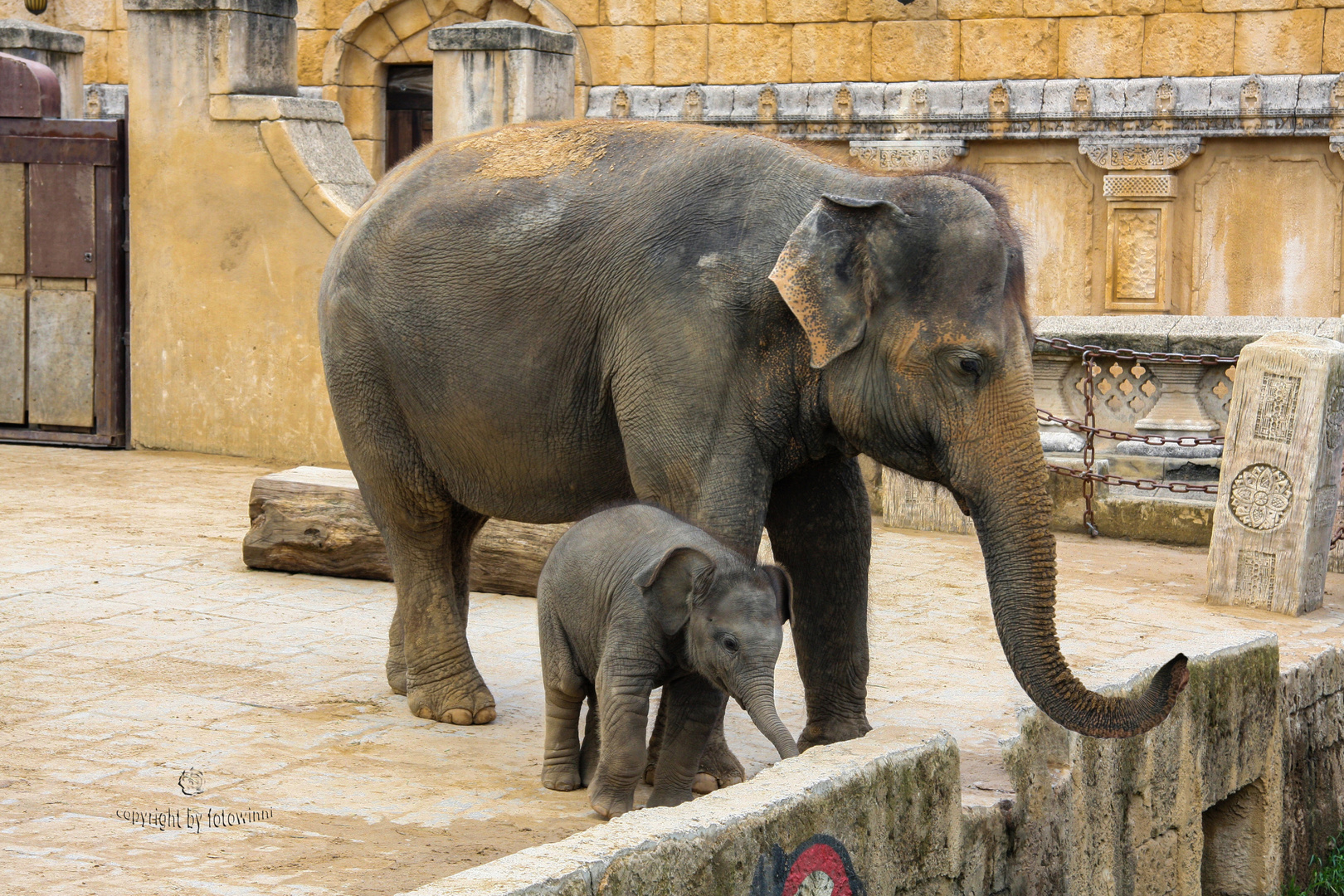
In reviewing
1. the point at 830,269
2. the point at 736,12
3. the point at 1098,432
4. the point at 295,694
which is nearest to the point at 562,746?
the point at 295,694

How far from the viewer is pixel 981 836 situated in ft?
16.4

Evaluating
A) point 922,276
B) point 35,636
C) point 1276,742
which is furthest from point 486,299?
point 1276,742

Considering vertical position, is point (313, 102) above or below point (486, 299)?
above

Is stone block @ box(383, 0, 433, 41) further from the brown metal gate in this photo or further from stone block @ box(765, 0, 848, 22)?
the brown metal gate

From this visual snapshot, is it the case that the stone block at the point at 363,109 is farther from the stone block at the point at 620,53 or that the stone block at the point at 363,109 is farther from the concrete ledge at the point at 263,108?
the concrete ledge at the point at 263,108

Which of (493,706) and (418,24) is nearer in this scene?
(493,706)

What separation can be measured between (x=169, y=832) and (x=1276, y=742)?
4282 millimetres

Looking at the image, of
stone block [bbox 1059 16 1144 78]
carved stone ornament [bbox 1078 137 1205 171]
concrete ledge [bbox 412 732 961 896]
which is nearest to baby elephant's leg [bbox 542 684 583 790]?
concrete ledge [bbox 412 732 961 896]


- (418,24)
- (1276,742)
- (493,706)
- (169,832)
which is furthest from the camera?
(418,24)

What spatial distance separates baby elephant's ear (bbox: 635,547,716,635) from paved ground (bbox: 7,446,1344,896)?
2.11 feet

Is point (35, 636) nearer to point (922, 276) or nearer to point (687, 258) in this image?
point (687, 258)

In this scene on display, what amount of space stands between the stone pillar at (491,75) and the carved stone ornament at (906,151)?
16.1 ft

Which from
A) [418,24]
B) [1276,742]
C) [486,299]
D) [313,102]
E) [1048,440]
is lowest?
[1276,742]

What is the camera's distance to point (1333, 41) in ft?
48.2
